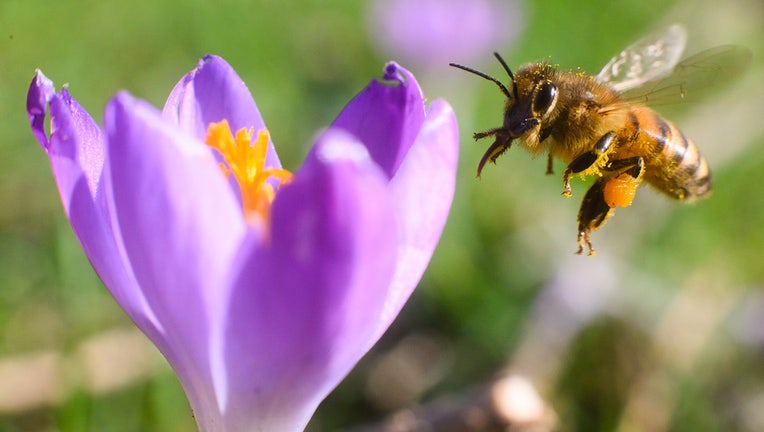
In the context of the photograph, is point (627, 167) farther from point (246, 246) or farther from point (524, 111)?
point (246, 246)

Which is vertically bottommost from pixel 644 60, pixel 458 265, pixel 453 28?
pixel 458 265

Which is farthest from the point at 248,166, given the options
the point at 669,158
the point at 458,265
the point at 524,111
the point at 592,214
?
the point at 458,265

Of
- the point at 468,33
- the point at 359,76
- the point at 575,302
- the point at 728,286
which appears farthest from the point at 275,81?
the point at 728,286

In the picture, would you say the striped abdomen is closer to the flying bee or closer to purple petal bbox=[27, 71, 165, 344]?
the flying bee

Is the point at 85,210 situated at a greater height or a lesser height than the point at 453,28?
lesser

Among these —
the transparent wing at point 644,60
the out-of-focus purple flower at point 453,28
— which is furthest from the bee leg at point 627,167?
the out-of-focus purple flower at point 453,28

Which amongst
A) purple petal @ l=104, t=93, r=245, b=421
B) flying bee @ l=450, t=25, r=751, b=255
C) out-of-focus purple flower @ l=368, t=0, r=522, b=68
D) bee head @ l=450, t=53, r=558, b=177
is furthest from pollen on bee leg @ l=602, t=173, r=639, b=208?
out-of-focus purple flower @ l=368, t=0, r=522, b=68

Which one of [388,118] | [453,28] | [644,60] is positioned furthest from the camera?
[453,28]
